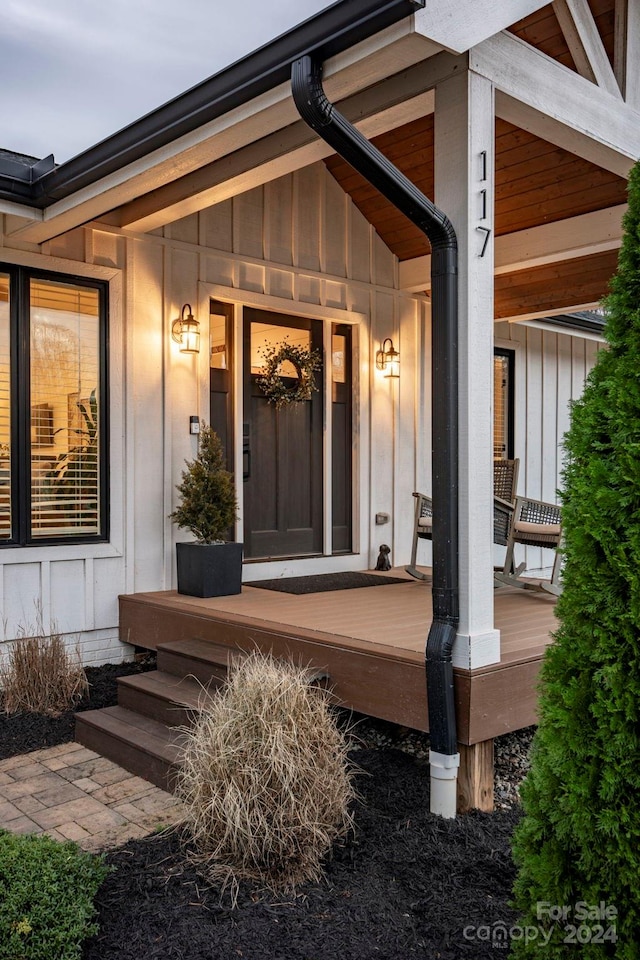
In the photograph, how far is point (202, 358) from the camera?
5195 millimetres

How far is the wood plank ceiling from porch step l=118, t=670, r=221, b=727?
340 centimetres

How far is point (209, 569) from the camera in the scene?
4648 millimetres

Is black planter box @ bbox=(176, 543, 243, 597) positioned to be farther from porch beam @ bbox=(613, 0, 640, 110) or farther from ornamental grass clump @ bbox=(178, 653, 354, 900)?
porch beam @ bbox=(613, 0, 640, 110)

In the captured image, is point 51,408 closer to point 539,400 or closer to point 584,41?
point 584,41

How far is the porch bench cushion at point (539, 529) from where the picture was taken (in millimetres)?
4482

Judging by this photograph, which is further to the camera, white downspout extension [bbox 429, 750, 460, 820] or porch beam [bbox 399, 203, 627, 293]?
porch beam [bbox 399, 203, 627, 293]

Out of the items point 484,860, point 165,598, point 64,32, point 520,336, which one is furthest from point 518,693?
point 64,32

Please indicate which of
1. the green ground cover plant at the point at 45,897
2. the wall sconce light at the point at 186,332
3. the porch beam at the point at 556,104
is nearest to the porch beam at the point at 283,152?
the porch beam at the point at 556,104

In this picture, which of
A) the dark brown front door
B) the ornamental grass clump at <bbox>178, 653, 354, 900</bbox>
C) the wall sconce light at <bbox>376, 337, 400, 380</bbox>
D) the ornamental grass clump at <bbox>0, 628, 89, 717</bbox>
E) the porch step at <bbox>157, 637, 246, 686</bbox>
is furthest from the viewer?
the wall sconce light at <bbox>376, 337, 400, 380</bbox>

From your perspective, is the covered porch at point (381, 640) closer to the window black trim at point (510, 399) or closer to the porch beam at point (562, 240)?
the porch beam at point (562, 240)

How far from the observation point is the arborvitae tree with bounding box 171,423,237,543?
4723mm

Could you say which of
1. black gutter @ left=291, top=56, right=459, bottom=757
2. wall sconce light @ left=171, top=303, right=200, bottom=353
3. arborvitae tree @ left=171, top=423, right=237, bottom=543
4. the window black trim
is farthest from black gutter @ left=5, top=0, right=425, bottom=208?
the window black trim

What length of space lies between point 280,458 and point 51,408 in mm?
1774

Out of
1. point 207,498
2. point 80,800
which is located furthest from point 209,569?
point 80,800
